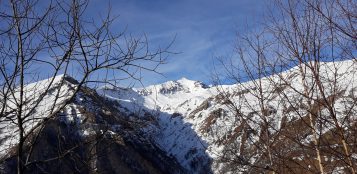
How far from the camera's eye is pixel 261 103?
390 inches

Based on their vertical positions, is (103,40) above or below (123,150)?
below

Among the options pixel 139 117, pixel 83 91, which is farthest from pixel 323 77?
pixel 83 91

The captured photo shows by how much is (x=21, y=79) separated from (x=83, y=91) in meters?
0.86

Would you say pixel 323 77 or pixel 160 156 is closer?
pixel 323 77

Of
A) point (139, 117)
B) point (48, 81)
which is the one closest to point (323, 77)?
point (139, 117)

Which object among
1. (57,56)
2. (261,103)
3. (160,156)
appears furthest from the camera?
(160,156)

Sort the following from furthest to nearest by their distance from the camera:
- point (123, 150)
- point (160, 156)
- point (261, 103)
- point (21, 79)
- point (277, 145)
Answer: point (160, 156)
point (123, 150)
point (261, 103)
point (277, 145)
point (21, 79)

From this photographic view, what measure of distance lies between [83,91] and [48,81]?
558 mm

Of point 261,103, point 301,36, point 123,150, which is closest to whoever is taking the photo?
point 301,36

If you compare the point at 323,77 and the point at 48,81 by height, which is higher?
the point at 48,81

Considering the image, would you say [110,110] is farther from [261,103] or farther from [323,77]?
[261,103]

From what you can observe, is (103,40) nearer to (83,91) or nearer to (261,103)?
(83,91)

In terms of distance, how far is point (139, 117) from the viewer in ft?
22.0

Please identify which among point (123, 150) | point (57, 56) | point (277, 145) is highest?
point (123, 150)
